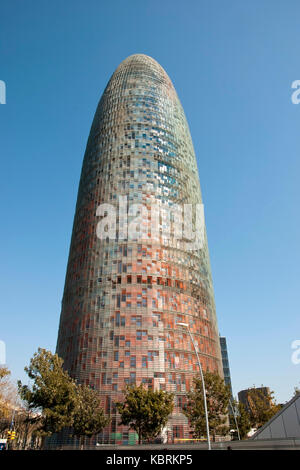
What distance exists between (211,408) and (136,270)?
3382cm

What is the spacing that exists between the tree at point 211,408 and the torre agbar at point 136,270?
729 centimetres

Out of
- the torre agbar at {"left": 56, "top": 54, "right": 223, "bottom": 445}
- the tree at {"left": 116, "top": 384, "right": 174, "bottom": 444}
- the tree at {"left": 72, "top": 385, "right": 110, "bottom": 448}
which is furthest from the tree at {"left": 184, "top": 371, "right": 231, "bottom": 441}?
the tree at {"left": 72, "top": 385, "right": 110, "bottom": 448}

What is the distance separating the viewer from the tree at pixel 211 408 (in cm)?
4597

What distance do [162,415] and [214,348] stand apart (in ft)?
125

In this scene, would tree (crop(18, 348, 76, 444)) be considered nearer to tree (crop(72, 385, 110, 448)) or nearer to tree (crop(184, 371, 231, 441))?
tree (crop(72, 385, 110, 448))

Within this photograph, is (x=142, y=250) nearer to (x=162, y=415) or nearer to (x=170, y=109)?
(x=162, y=415)

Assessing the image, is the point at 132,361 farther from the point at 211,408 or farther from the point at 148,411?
the point at 148,411

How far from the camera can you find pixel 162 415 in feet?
142

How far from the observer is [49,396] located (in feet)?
133

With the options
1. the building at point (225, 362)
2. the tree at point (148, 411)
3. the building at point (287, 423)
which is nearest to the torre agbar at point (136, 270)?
the tree at point (148, 411)

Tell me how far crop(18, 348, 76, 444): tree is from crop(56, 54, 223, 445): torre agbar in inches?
785

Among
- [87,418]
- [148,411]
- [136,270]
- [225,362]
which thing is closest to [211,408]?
[148,411]

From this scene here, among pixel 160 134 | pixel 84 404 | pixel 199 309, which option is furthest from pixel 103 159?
pixel 84 404

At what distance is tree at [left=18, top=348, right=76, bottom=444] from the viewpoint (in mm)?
40281
